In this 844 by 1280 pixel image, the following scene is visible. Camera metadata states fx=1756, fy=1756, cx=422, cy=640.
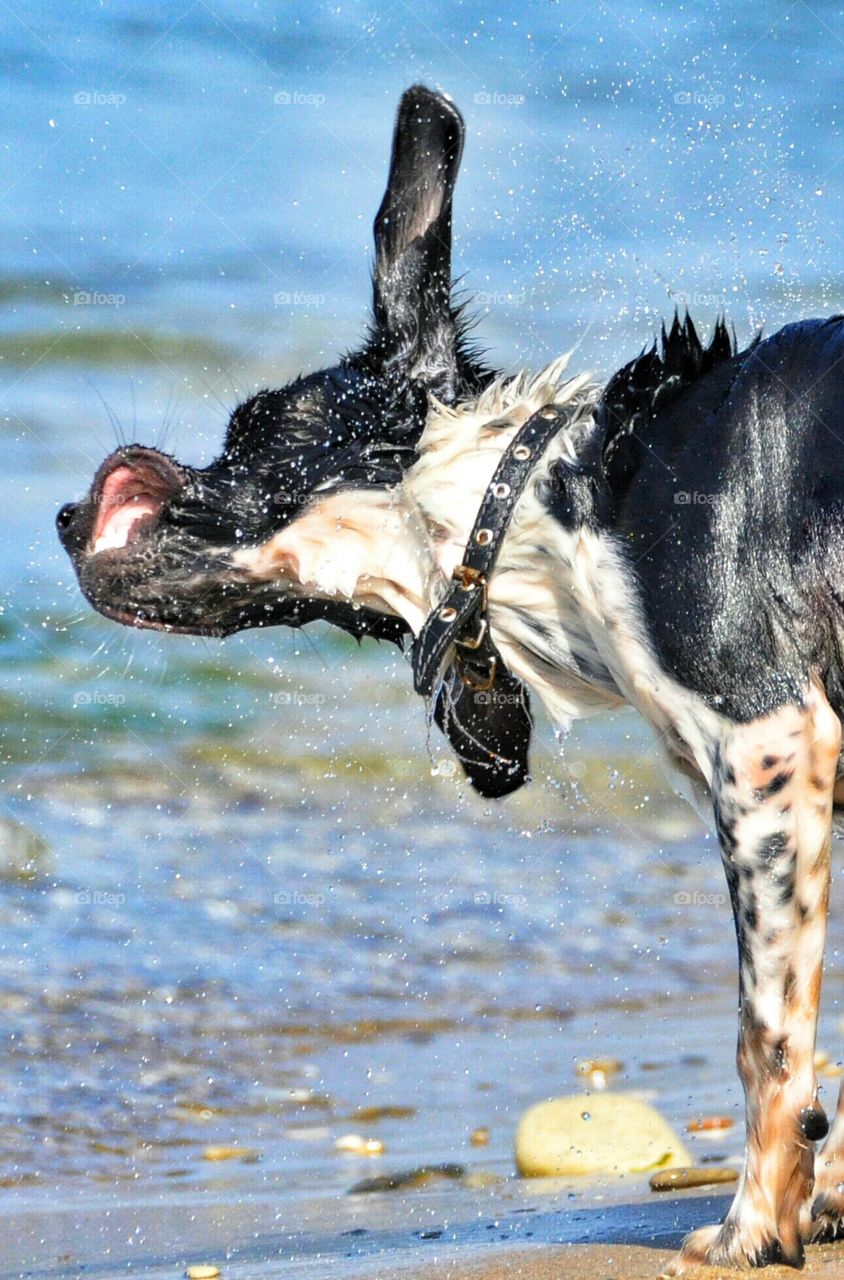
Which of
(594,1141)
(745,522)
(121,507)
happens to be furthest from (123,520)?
(594,1141)

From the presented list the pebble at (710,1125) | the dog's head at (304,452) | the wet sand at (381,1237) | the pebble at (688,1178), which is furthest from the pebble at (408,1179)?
the dog's head at (304,452)

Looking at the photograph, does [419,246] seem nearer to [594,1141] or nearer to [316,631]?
[594,1141]

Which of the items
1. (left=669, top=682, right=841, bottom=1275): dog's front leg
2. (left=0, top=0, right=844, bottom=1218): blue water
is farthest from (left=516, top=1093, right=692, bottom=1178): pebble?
(left=669, top=682, right=841, bottom=1275): dog's front leg

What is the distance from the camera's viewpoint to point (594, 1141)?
458cm

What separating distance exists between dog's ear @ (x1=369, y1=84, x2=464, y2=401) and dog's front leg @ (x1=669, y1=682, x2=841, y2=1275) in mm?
1225

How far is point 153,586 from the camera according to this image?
4223 millimetres

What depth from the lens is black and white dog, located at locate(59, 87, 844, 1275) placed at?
361 centimetres

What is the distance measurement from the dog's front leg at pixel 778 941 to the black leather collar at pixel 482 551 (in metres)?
0.71

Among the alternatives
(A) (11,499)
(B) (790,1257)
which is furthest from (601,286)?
(B) (790,1257)

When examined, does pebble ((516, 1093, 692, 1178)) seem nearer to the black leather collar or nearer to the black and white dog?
the black and white dog

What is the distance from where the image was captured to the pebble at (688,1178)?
435 cm

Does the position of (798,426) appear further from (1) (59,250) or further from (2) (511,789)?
(1) (59,250)

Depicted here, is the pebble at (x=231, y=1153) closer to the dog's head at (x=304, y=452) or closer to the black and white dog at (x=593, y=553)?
the black and white dog at (x=593, y=553)

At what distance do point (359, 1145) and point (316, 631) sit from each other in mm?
6499
